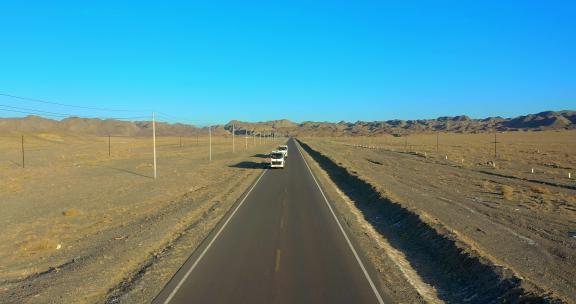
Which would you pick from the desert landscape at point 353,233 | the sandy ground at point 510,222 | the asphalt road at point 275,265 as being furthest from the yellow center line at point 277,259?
the sandy ground at point 510,222

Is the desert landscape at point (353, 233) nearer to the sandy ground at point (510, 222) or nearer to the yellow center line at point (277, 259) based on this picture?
the sandy ground at point (510, 222)

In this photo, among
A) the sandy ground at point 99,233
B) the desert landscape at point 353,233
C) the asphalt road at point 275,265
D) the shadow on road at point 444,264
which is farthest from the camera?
the sandy ground at point 99,233

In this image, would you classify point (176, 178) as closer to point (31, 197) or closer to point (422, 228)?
point (31, 197)

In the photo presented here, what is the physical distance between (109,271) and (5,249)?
252 inches

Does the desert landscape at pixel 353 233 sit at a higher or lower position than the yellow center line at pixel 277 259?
lower

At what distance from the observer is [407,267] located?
546 inches

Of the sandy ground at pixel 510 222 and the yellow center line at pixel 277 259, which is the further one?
the yellow center line at pixel 277 259

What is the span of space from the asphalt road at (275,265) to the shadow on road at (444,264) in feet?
5.84

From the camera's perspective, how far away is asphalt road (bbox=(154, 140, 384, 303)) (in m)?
10.5

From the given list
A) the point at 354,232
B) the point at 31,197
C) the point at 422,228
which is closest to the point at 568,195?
the point at 422,228

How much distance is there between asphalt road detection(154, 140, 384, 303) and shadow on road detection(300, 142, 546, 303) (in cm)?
Result: 178

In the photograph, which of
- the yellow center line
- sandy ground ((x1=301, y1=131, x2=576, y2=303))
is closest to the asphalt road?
the yellow center line

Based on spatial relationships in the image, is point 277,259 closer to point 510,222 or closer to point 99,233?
point 99,233

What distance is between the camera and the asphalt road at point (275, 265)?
34.4 ft
